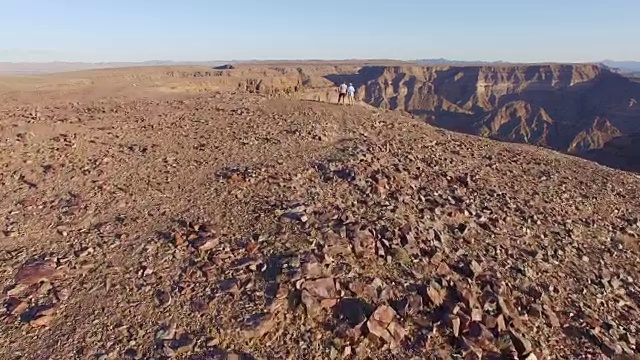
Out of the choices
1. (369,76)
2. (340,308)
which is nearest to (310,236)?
(340,308)

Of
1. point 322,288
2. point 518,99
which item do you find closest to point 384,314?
point 322,288

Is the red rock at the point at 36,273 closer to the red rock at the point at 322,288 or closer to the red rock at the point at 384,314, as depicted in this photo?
the red rock at the point at 322,288

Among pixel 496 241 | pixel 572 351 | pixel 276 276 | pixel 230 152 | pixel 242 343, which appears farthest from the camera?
pixel 230 152

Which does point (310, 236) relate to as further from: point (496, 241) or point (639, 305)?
point (639, 305)

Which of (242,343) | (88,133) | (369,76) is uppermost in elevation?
(88,133)

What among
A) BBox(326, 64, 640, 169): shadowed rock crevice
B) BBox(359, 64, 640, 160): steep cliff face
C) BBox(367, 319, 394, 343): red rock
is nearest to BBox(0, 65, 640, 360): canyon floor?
BBox(367, 319, 394, 343): red rock

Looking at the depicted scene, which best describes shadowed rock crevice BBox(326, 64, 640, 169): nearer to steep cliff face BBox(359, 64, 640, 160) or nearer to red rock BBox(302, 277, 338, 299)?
steep cliff face BBox(359, 64, 640, 160)

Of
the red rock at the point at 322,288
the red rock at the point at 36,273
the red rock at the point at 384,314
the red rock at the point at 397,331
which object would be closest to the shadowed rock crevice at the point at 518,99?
the red rock at the point at 322,288
